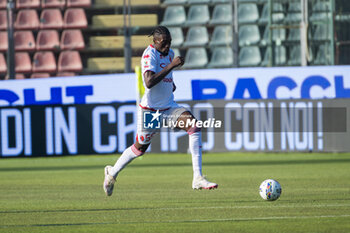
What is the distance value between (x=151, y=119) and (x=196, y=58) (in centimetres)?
1292

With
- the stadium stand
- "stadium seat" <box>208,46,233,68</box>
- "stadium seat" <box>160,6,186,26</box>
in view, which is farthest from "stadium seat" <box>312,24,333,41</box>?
"stadium seat" <box>160,6,186,26</box>

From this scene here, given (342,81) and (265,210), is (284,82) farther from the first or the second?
(265,210)

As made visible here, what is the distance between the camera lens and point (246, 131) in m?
18.3

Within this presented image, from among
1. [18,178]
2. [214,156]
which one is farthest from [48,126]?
[18,178]

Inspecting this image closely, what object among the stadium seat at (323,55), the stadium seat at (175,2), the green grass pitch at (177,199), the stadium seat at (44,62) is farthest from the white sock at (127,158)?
the stadium seat at (175,2)

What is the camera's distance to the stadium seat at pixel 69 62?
71.6ft

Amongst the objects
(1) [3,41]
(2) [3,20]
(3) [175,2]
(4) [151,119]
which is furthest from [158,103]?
(3) [175,2]

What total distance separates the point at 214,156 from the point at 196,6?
5957 millimetres

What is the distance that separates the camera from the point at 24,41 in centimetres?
2255

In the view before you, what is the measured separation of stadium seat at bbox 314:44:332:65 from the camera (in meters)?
18.9

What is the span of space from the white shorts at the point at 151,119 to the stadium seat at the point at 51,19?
14.8 meters

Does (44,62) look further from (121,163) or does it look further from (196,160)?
(196,160)

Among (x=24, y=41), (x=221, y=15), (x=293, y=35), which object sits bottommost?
(x=293, y=35)

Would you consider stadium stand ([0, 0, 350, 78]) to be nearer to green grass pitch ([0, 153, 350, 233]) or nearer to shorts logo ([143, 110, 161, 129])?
green grass pitch ([0, 153, 350, 233])
